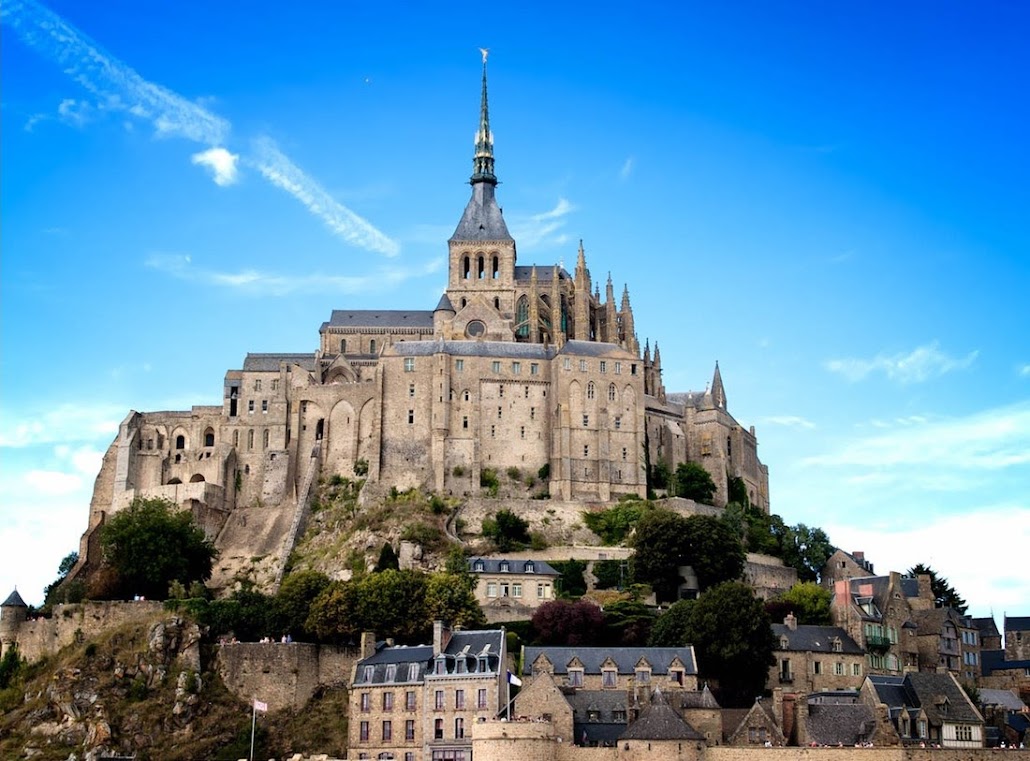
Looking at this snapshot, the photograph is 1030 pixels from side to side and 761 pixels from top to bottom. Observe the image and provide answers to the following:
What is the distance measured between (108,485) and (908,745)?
6464 centimetres

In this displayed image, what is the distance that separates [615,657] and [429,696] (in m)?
9.54

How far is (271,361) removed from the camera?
370 feet

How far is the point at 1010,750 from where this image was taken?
64.2 m

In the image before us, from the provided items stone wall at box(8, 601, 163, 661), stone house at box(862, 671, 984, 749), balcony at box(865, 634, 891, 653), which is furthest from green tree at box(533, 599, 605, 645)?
stone wall at box(8, 601, 163, 661)

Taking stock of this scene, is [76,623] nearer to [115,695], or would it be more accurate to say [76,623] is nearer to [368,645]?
[115,695]

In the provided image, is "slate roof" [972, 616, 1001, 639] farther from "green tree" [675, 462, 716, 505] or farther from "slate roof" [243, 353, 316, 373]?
"slate roof" [243, 353, 316, 373]

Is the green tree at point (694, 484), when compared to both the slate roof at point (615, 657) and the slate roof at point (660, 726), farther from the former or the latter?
the slate roof at point (660, 726)

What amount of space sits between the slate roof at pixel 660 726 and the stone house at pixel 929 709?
28.3ft

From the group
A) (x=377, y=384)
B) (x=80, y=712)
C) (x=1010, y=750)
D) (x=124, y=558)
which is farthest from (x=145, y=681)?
(x=1010, y=750)

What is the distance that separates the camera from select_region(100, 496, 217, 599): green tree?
294ft

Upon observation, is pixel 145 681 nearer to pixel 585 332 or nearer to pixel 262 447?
pixel 262 447

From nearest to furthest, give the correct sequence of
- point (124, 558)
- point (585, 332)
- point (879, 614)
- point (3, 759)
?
point (3, 759) → point (879, 614) → point (124, 558) → point (585, 332)

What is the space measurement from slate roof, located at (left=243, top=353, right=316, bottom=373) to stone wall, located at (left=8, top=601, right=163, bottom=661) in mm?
30360

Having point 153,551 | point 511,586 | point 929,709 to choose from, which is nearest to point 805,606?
point 511,586
